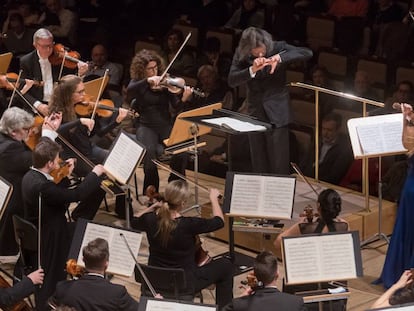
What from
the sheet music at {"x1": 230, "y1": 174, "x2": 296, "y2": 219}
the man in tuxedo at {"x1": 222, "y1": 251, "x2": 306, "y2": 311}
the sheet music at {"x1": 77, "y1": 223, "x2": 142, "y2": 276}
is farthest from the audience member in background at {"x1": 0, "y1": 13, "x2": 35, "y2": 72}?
the man in tuxedo at {"x1": 222, "y1": 251, "x2": 306, "y2": 311}

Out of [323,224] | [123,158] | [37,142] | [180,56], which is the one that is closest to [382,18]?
[180,56]

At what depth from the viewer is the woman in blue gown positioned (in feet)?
24.1

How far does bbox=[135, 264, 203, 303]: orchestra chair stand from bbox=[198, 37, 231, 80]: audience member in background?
476 cm

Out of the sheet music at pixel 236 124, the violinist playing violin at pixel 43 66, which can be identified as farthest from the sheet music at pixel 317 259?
the violinist playing violin at pixel 43 66

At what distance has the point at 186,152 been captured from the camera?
9.24 meters

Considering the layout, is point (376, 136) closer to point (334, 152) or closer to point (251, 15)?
point (334, 152)

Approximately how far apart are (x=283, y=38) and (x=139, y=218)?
17.8ft

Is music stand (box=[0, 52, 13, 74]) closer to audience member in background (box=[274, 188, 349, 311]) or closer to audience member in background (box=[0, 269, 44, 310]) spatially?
audience member in background (box=[0, 269, 44, 310])

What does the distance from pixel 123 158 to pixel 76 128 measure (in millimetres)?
1128

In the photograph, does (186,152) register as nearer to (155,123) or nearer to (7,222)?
(155,123)

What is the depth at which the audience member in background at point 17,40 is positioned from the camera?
39.6 ft

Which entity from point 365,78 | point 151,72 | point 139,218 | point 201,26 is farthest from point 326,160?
point 201,26

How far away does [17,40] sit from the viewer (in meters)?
12.2

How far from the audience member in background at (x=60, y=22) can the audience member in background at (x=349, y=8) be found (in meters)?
3.34
